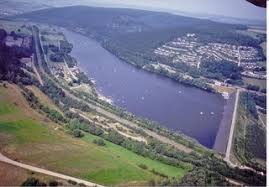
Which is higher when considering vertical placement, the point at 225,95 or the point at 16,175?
the point at 16,175

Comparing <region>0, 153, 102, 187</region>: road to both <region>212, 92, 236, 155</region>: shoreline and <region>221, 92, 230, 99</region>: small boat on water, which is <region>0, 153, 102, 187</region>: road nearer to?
<region>212, 92, 236, 155</region>: shoreline

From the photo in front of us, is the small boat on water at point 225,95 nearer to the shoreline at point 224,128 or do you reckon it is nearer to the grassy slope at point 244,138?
the shoreline at point 224,128

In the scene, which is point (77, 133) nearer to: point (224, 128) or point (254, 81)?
point (224, 128)

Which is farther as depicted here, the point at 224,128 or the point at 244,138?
the point at 224,128

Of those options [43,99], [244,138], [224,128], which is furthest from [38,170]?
[224,128]

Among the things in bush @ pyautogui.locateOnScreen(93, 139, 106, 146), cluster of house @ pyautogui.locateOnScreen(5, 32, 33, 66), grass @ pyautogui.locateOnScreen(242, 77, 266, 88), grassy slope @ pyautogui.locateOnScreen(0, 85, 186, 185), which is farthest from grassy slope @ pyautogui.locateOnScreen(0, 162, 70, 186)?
grass @ pyautogui.locateOnScreen(242, 77, 266, 88)

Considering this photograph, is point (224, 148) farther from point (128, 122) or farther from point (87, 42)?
point (87, 42)

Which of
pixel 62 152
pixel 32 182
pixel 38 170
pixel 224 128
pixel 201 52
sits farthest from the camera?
pixel 201 52

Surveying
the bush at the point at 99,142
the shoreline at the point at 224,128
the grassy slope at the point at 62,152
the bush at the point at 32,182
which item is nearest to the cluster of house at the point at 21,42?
the grassy slope at the point at 62,152
